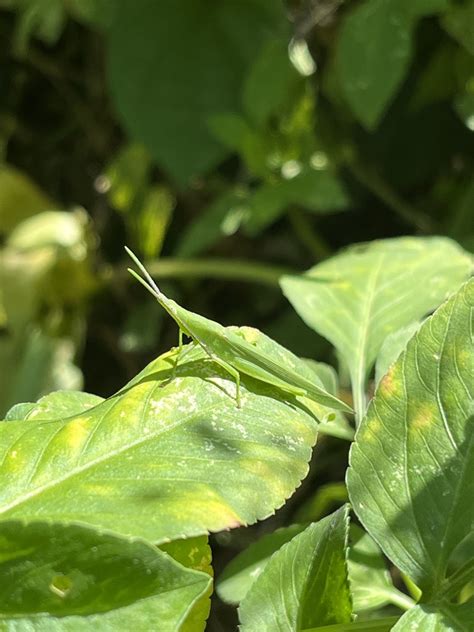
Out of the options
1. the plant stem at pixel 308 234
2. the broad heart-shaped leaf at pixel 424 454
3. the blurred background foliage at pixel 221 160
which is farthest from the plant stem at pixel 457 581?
the plant stem at pixel 308 234

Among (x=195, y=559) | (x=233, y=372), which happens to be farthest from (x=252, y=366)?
(x=195, y=559)

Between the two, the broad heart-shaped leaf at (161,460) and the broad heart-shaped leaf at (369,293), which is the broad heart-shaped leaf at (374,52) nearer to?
the broad heart-shaped leaf at (369,293)

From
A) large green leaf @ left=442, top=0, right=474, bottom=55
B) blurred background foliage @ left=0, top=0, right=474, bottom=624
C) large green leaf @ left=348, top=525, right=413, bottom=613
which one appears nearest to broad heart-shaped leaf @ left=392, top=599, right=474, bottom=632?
large green leaf @ left=348, top=525, right=413, bottom=613

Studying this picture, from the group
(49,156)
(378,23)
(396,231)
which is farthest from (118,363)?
(378,23)

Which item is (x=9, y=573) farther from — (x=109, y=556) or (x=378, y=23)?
(x=378, y=23)

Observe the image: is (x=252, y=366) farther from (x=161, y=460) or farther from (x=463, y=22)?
(x=463, y=22)

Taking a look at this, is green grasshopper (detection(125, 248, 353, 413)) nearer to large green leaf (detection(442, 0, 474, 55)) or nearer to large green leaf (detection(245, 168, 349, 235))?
large green leaf (detection(245, 168, 349, 235))

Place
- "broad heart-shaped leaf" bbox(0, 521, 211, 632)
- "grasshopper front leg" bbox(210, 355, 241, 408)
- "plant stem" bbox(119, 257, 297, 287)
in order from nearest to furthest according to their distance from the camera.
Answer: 1. "broad heart-shaped leaf" bbox(0, 521, 211, 632)
2. "grasshopper front leg" bbox(210, 355, 241, 408)
3. "plant stem" bbox(119, 257, 297, 287)
